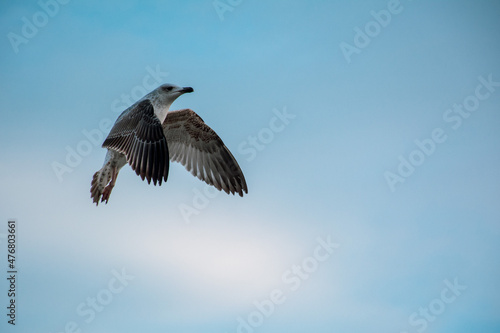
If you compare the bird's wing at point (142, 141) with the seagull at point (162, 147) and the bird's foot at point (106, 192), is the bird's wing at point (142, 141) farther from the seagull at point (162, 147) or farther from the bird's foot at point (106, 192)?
the bird's foot at point (106, 192)

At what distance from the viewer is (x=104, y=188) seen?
11.5 metres

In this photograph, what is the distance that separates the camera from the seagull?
34.9 feet


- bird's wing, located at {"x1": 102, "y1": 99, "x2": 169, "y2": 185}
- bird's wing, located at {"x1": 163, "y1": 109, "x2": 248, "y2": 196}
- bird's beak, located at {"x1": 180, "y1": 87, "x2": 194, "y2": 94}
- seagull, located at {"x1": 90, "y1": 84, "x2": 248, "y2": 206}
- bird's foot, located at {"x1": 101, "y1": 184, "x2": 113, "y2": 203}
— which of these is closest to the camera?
bird's wing, located at {"x1": 102, "y1": 99, "x2": 169, "y2": 185}

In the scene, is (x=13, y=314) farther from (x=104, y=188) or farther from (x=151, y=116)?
(x=151, y=116)

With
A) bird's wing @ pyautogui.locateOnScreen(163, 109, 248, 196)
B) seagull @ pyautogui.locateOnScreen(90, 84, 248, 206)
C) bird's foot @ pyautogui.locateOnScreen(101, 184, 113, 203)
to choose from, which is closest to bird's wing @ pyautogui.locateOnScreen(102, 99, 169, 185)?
seagull @ pyautogui.locateOnScreen(90, 84, 248, 206)

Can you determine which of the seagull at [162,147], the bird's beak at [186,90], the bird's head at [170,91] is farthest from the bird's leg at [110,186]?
the bird's beak at [186,90]

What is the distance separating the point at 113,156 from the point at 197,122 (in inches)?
86.3

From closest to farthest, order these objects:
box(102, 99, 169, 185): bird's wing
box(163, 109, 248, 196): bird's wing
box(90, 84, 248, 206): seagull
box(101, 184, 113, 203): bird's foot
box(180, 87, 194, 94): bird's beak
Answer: box(102, 99, 169, 185): bird's wing → box(90, 84, 248, 206): seagull → box(101, 184, 113, 203): bird's foot → box(180, 87, 194, 94): bird's beak → box(163, 109, 248, 196): bird's wing

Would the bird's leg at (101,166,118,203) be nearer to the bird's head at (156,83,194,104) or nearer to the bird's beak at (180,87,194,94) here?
the bird's head at (156,83,194,104)

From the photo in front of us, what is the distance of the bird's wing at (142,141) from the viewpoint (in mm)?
10438

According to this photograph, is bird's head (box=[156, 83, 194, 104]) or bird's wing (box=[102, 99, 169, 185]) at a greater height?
bird's head (box=[156, 83, 194, 104])

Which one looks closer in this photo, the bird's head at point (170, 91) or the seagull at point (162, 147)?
the seagull at point (162, 147)

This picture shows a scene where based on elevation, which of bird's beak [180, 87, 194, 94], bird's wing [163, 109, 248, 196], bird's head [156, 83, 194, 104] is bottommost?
bird's wing [163, 109, 248, 196]

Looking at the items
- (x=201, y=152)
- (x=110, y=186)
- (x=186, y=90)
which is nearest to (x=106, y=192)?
(x=110, y=186)
